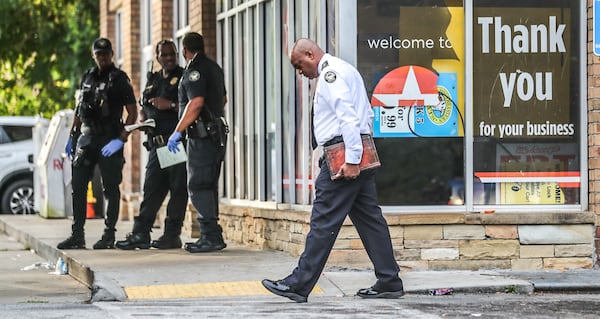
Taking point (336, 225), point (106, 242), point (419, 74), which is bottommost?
point (106, 242)

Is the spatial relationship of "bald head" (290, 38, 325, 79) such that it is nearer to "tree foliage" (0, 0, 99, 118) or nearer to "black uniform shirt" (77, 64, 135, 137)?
"black uniform shirt" (77, 64, 135, 137)

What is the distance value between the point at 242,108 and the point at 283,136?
63.1 inches

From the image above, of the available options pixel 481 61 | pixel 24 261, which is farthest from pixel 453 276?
pixel 24 261

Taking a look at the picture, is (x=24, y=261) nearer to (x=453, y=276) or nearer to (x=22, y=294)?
(x=22, y=294)

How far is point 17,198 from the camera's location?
71.7ft

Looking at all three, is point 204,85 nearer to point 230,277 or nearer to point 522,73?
point 230,277

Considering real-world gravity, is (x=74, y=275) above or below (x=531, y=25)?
below

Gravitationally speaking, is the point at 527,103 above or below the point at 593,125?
above

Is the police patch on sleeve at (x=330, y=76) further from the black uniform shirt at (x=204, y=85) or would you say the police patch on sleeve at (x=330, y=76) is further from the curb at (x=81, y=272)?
the black uniform shirt at (x=204, y=85)

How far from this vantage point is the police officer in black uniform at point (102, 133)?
40.5 ft

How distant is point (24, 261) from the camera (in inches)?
528

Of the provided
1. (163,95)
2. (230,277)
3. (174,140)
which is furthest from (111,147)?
(230,277)

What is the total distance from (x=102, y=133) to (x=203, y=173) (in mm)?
1346

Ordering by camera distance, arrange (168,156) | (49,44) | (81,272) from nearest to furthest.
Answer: (81,272) → (168,156) → (49,44)
